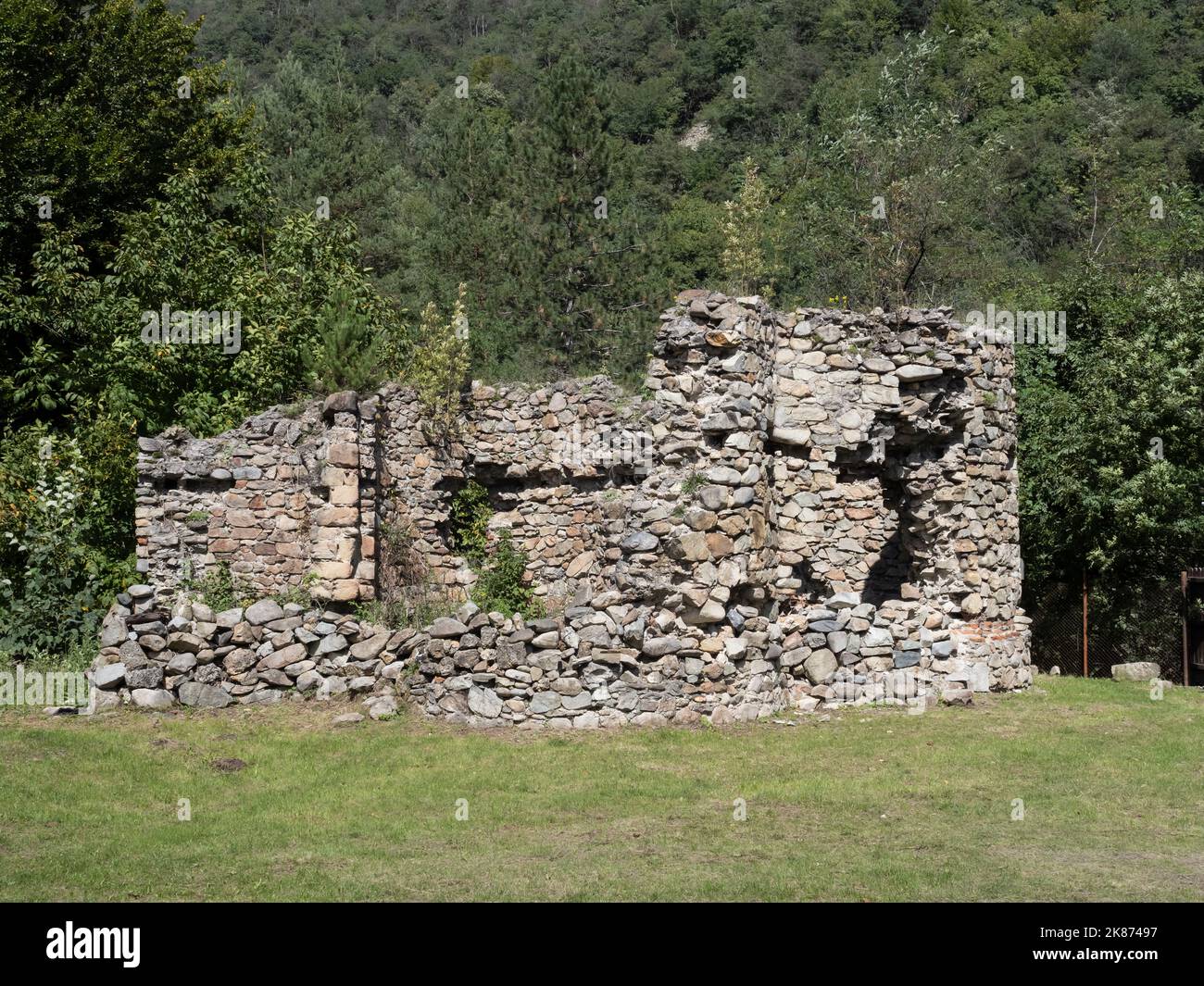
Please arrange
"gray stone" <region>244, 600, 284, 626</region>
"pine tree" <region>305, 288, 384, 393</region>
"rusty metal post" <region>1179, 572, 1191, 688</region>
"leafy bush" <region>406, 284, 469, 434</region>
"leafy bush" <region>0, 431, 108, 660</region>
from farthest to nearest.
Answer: "leafy bush" <region>406, 284, 469, 434</region>
"pine tree" <region>305, 288, 384, 393</region>
"rusty metal post" <region>1179, 572, 1191, 688</region>
"leafy bush" <region>0, 431, 108, 660</region>
"gray stone" <region>244, 600, 284, 626</region>

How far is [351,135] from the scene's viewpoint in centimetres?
3669

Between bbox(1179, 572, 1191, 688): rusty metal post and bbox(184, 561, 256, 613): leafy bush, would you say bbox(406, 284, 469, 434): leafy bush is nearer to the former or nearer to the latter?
bbox(184, 561, 256, 613): leafy bush

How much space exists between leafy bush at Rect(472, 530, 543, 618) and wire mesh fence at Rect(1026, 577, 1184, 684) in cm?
947

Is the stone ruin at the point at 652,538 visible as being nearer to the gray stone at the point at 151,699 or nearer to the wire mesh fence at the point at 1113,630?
the gray stone at the point at 151,699

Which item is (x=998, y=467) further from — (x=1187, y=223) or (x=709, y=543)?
(x=1187, y=223)

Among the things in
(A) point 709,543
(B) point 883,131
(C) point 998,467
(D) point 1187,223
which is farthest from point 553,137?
(A) point 709,543

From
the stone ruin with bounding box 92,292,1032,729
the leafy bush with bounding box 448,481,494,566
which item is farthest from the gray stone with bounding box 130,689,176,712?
the leafy bush with bounding box 448,481,494,566

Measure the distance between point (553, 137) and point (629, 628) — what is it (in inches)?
877

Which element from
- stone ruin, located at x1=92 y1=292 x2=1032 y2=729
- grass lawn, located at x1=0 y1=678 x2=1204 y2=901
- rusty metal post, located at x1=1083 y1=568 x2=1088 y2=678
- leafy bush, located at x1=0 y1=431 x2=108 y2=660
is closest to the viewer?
grass lawn, located at x1=0 y1=678 x2=1204 y2=901

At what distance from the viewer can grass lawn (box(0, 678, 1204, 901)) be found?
8484mm

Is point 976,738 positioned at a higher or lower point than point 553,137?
lower

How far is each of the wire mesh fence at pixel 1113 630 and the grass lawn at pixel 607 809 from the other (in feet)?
25.1

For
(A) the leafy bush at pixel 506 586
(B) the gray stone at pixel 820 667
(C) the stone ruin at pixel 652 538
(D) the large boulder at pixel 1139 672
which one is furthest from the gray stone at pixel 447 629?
(D) the large boulder at pixel 1139 672
